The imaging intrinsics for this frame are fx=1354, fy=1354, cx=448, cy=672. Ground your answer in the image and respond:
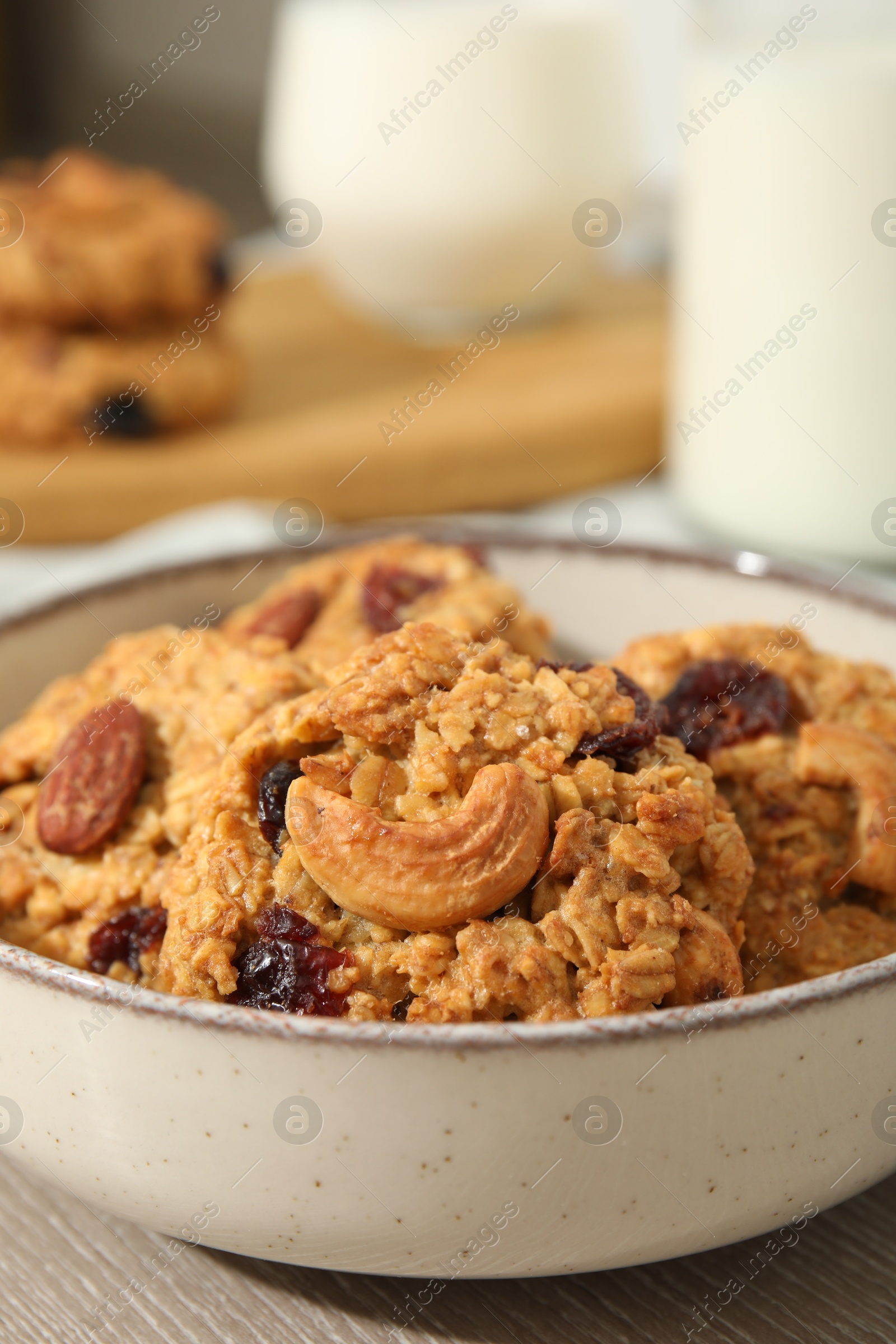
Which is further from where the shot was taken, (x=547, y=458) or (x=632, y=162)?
(x=632, y=162)

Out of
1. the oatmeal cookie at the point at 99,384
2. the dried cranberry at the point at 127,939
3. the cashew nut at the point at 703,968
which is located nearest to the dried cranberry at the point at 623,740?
the cashew nut at the point at 703,968

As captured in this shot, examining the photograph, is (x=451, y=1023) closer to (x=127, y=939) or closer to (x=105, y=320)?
(x=127, y=939)

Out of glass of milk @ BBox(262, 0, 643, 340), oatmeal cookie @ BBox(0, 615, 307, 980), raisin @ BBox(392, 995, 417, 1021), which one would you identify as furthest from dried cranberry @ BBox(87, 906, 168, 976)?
glass of milk @ BBox(262, 0, 643, 340)

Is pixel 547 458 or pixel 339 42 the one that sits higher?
pixel 339 42

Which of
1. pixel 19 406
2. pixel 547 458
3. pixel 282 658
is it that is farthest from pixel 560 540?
pixel 19 406

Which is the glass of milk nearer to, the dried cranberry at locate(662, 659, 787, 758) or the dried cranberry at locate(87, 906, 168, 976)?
the dried cranberry at locate(662, 659, 787, 758)

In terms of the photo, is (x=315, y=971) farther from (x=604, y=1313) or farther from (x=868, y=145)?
(x=868, y=145)
